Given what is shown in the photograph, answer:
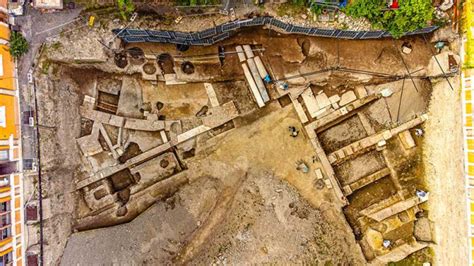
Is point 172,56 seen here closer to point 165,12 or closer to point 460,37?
point 165,12

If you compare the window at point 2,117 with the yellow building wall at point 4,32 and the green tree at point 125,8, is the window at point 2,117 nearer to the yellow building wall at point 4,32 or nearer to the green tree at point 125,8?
the yellow building wall at point 4,32

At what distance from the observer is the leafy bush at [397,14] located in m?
21.1

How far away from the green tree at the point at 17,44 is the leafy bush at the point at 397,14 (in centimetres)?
1760

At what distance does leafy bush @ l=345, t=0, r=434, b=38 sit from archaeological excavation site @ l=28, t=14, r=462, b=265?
47.1 inches

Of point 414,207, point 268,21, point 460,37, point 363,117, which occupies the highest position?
point 268,21

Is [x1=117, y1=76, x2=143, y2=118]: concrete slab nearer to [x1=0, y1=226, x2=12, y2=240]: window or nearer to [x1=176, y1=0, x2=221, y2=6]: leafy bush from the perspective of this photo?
[x1=176, y1=0, x2=221, y2=6]: leafy bush

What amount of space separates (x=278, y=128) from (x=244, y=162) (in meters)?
3.02

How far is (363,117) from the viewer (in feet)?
82.9

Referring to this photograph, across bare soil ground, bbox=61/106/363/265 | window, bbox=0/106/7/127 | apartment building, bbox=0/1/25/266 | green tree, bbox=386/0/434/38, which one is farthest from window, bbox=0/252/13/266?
green tree, bbox=386/0/434/38

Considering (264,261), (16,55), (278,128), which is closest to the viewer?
(16,55)

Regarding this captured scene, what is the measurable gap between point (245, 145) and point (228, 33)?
22.6 feet

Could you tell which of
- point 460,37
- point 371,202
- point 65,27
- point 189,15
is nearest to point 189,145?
point 189,15

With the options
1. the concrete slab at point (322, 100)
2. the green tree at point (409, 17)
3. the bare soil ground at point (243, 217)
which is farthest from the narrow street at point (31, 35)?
the green tree at point (409, 17)

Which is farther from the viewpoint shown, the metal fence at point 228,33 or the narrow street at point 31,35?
the narrow street at point 31,35
